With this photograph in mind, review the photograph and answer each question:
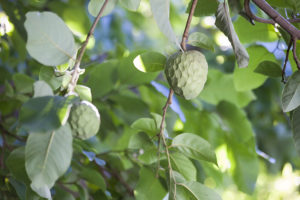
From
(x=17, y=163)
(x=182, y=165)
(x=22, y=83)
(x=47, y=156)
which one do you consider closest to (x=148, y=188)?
(x=182, y=165)

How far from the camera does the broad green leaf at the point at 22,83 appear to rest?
3.49ft

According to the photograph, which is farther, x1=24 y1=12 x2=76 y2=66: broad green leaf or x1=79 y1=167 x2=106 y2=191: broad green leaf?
x1=79 y1=167 x2=106 y2=191: broad green leaf

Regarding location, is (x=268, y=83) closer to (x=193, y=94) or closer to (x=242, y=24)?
(x=242, y=24)

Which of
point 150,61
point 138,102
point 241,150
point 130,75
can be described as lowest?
point 241,150

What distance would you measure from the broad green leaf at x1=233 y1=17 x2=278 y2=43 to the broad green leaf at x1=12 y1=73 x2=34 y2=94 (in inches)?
24.5

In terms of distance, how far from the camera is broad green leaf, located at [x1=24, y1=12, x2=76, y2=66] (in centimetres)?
48

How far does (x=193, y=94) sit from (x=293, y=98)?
0.17 meters

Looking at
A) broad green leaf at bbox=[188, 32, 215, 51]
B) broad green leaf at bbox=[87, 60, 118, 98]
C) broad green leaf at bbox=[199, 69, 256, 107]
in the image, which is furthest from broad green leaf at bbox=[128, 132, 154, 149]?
broad green leaf at bbox=[199, 69, 256, 107]

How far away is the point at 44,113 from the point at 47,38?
0.12 m

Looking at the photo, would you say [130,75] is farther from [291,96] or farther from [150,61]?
[291,96]

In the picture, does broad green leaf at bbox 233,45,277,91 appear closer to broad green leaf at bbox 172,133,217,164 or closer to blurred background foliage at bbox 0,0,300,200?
blurred background foliage at bbox 0,0,300,200

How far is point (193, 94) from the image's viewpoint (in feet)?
1.90

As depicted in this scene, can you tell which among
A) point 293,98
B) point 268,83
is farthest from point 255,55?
point 268,83

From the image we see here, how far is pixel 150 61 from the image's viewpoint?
656 millimetres
